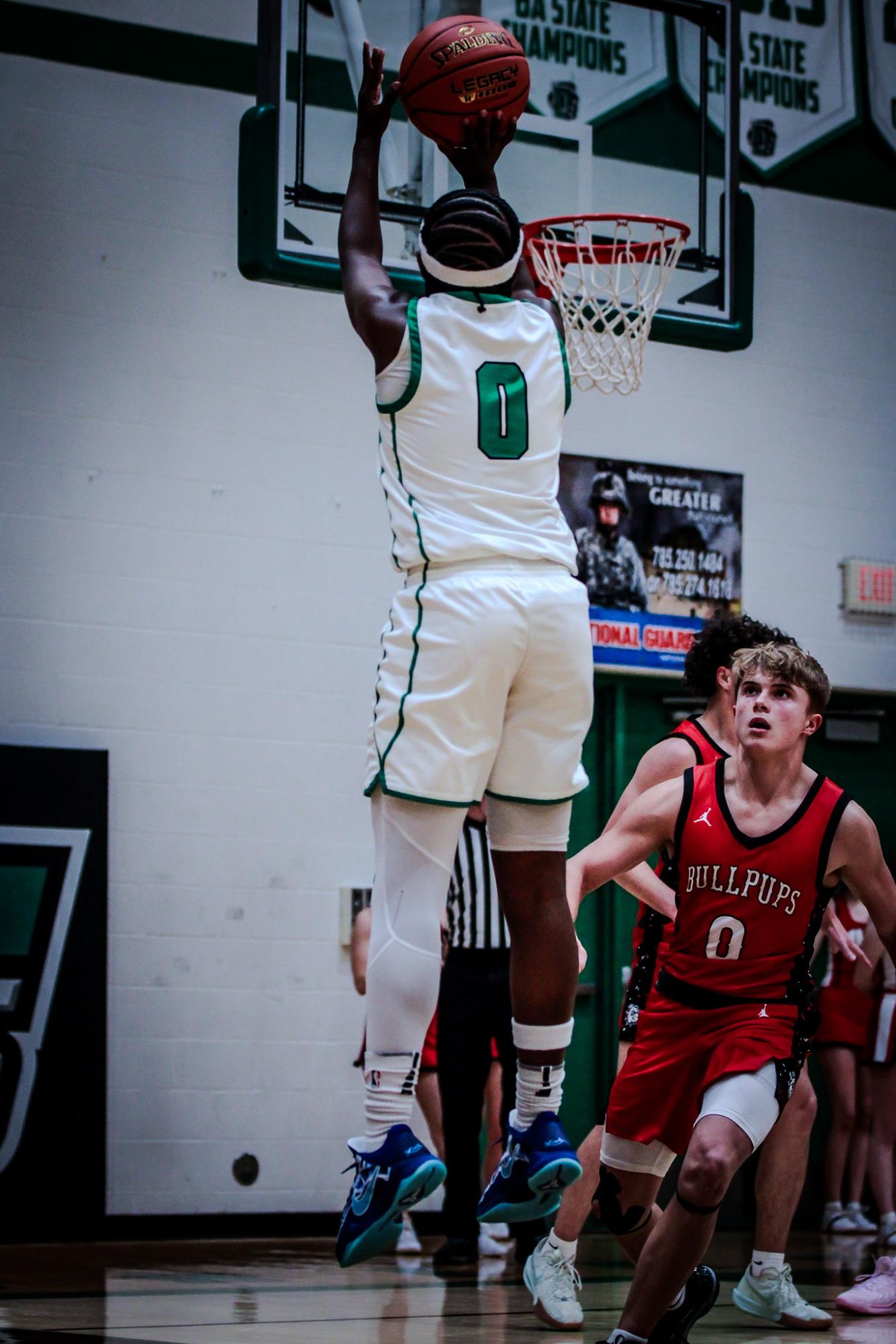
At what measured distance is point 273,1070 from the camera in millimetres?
Answer: 8578

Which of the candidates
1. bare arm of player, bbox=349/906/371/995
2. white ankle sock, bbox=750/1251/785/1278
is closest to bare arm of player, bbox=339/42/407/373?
white ankle sock, bbox=750/1251/785/1278

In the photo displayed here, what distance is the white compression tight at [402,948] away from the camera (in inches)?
136

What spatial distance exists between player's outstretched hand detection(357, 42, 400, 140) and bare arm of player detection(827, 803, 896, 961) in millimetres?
2060

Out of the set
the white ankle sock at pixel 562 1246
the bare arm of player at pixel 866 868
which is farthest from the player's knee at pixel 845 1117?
the bare arm of player at pixel 866 868

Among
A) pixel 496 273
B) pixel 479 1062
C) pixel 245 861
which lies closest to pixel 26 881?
pixel 245 861

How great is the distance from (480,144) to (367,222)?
352 millimetres

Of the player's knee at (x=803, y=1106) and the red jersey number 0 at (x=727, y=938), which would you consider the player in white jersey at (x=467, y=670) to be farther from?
the player's knee at (x=803, y=1106)

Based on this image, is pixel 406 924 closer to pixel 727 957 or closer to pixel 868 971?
pixel 727 957

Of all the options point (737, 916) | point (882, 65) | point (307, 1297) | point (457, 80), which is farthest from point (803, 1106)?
point (882, 65)

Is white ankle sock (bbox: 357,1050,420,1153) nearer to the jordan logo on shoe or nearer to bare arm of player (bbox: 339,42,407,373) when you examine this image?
the jordan logo on shoe

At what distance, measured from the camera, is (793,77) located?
10.3 meters

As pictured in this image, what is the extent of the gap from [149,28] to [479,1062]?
18.5 ft

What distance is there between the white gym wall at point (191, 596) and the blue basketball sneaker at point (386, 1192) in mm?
5078

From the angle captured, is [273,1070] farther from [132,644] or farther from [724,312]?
[724,312]
